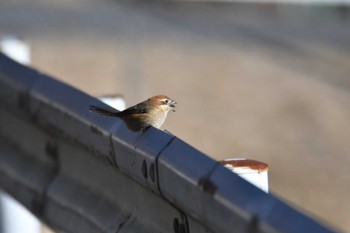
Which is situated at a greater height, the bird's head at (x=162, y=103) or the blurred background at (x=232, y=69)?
the blurred background at (x=232, y=69)

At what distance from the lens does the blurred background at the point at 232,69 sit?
38.8ft

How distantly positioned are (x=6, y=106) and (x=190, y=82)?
34.7ft

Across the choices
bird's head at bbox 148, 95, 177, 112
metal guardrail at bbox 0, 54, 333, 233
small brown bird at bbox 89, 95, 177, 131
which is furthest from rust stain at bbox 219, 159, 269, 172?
bird's head at bbox 148, 95, 177, 112

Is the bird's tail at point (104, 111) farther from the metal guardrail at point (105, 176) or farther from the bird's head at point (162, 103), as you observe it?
the bird's head at point (162, 103)

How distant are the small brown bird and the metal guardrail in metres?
0.04

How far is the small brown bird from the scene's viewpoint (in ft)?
14.9

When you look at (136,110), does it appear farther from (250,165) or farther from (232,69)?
(232,69)

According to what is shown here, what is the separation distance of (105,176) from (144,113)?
1.18 ft

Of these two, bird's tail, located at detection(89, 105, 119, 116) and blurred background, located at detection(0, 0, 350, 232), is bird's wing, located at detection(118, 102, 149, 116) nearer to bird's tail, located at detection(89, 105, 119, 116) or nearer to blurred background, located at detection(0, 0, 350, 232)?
bird's tail, located at detection(89, 105, 119, 116)

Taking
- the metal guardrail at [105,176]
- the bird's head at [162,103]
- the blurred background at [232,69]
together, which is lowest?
the metal guardrail at [105,176]

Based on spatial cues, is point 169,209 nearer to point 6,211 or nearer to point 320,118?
point 6,211

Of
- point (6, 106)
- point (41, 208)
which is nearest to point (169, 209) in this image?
point (41, 208)

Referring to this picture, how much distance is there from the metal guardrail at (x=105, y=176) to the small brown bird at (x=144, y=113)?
0.14 feet

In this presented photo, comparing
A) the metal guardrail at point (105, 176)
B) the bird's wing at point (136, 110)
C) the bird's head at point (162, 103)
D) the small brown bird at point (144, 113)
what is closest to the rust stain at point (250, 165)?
the metal guardrail at point (105, 176)
